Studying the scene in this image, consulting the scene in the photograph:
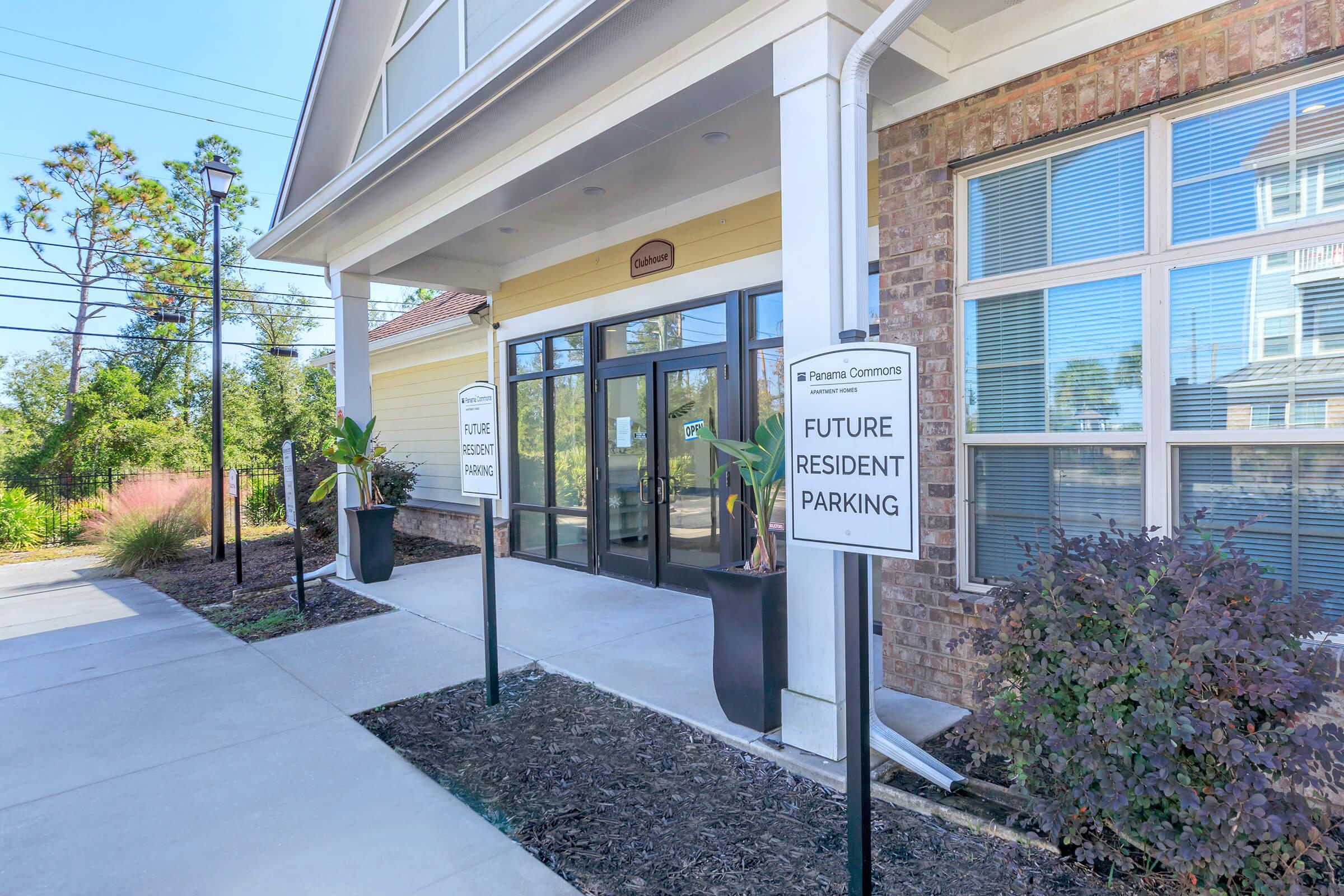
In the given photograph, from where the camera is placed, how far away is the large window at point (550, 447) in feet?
27.5


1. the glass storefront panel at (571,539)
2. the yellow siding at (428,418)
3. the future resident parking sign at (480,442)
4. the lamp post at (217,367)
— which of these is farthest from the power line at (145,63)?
the future resident parking sign at (480,442)

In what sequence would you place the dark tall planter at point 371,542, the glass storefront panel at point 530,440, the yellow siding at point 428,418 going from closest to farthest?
1. the dark tall planter at point 371,542
2. the glass storefront panel at point 530,440
3. the yellow siding at point 428,418

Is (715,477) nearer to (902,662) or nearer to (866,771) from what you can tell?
(902,662)

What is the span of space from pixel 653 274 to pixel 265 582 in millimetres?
5704

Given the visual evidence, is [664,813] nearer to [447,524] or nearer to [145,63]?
[447,524]

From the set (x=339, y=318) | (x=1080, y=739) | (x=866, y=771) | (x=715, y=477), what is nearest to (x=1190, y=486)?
(x=1080, y=739)

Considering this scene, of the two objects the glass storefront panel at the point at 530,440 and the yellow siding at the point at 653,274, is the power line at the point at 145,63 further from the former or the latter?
the glass storefront panel at the point at 530,440

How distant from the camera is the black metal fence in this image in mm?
12500

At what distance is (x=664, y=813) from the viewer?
3.06 metres

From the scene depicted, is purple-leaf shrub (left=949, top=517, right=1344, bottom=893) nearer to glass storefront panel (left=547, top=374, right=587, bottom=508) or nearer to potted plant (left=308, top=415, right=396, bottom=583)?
glass storefront panel (left=547, top=374, right=587, bottom=508)

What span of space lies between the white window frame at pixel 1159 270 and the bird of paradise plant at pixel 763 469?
1101mm

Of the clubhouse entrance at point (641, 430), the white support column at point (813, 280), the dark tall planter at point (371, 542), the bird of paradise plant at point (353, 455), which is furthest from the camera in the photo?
the dark tall planter at point (371, 542)

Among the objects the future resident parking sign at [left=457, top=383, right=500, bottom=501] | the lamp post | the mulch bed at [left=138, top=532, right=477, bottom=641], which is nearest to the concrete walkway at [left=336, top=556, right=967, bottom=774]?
the mulch bed at [left=138, top=532, right=477, bottom=641]

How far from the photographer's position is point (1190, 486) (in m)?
3.38
